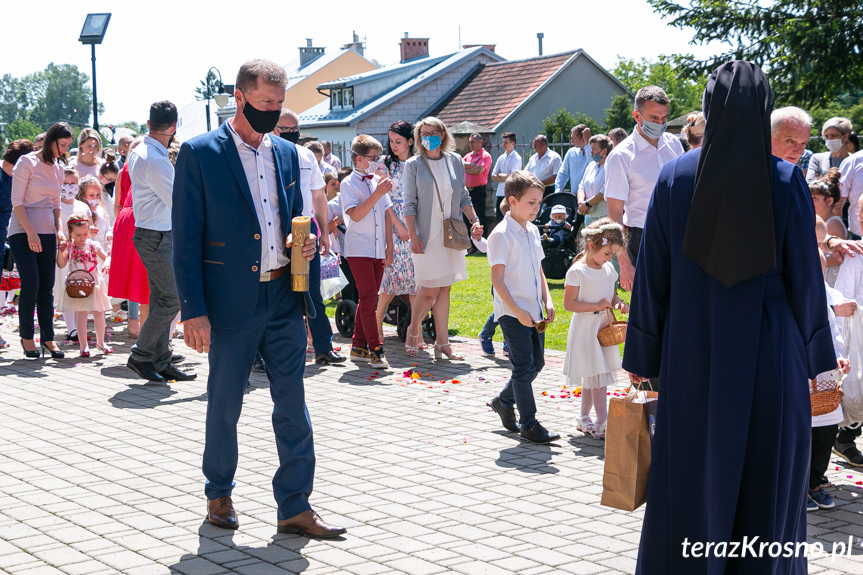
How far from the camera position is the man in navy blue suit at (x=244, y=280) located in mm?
5051

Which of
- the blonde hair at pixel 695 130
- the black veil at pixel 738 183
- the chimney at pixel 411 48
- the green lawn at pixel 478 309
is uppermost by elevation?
the chimney at pixel 411 48

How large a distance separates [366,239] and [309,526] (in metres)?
4.90

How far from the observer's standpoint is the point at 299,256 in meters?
5.14

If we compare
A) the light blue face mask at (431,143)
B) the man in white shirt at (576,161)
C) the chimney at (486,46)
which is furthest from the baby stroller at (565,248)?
the chimney at (486,46)

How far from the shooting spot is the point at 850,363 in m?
5.98

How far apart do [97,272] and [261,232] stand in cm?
606

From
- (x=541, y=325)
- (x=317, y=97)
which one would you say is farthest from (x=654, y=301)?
(x=317, y=97)

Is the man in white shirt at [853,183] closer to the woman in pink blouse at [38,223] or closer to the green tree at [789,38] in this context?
the woman in pink blouse at [38,223]

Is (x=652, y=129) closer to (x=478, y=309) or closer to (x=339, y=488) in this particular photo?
(x=339, y=488)

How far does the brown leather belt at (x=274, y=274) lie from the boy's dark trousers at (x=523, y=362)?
2115mm

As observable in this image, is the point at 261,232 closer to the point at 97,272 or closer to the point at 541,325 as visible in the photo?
the point at 541,325

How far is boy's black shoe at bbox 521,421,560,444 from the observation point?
22.7 ft

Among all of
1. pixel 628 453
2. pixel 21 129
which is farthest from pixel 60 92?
pixel 628 453

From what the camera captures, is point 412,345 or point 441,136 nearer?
point 441,136
